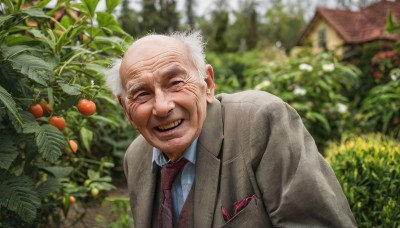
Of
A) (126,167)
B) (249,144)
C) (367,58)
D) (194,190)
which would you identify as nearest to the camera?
(249,144)

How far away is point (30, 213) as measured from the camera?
1897 millimetres

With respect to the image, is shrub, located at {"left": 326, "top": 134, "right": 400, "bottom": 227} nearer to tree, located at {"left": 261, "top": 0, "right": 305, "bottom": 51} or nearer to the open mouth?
the open mouth

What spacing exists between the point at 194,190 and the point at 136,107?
415mm

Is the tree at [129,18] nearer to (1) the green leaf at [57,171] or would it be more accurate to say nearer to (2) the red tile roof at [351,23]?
(2) the red tile roof at [351,23]

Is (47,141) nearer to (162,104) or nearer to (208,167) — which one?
(162,104)

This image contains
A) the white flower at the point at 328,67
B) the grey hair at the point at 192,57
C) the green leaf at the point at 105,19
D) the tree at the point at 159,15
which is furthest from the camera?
the tree at the point at 159,15

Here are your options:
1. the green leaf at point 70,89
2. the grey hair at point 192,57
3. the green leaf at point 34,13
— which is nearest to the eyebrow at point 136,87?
the grey hair at point 192,57

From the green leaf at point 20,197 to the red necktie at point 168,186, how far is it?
569mm

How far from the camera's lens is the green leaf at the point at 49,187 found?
220cm

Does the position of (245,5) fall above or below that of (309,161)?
below

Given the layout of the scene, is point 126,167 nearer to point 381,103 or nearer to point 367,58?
point 381,103

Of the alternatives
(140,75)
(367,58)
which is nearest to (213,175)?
(140,75)

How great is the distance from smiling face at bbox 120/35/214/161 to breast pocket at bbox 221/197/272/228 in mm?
335

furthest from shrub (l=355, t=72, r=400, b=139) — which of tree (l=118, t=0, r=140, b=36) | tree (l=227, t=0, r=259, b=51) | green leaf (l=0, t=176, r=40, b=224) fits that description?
tree (l=227, t=0, r=259, b=51)
